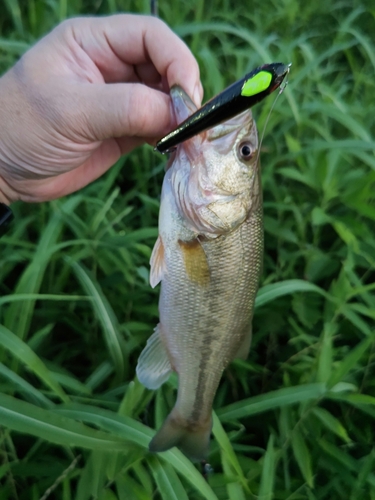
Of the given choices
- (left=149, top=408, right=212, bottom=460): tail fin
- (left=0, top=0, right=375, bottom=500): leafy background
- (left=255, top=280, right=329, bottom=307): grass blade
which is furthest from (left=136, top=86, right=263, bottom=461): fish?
(left=255, top=280, right=329, bottom=307): grass blade

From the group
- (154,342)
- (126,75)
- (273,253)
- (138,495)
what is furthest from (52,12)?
(138,495)

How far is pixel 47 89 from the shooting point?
1.18m

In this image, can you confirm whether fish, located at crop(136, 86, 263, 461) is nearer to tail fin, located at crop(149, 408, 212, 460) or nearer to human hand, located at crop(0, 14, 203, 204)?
tail fin, located at crop(149, 408, 212, 460)

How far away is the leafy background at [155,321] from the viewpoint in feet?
3.49

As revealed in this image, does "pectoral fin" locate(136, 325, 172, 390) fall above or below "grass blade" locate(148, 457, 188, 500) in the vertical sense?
above

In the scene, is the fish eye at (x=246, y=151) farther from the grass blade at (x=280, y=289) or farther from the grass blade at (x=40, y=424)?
the grass blade at (x=40, y=424)

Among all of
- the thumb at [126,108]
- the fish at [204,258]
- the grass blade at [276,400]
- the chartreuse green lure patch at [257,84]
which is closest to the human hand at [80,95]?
the thumb at [126,108]

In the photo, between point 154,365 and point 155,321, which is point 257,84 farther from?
point 155,321

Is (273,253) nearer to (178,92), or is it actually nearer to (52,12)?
(178,92)

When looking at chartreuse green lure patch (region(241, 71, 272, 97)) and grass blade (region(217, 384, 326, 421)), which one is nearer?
chartreuse green lure patch (region(241, 71, 272, 97))

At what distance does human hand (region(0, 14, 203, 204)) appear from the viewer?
3.73 feet

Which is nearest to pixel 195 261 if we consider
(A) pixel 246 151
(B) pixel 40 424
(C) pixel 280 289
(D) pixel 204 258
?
(D) pixel 204 258

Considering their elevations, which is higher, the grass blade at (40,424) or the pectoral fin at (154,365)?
the grass blade at (40,424)

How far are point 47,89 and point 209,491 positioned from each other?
121 centimetres
